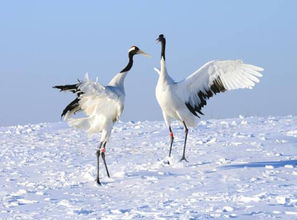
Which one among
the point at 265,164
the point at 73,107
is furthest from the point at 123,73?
the point at 265,164

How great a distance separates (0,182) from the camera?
450 inches

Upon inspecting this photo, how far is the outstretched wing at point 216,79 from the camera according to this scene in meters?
13.1

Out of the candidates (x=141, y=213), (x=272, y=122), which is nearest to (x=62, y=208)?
(x=141, y=213)

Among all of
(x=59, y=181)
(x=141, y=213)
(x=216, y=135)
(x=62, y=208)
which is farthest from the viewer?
(x=216, y=135)

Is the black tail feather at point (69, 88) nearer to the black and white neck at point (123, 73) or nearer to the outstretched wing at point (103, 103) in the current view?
the outstretched wing at point (103, 103)

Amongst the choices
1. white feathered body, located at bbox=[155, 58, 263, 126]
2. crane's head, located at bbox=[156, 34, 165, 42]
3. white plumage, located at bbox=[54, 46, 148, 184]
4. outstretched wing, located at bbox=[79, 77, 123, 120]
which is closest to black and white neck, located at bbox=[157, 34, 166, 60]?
crane's head, located at bbox=[156, 34, 165, 42]

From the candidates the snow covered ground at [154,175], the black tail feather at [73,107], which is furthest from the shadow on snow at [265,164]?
the black tail feather at [73,107]

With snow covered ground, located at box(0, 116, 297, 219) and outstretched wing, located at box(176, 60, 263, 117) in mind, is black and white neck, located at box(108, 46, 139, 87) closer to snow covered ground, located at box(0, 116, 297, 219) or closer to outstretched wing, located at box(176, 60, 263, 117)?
outstretched wing, located at box(176, 60, 263, 117)

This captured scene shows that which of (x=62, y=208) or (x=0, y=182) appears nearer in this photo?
(x=62, y=208)

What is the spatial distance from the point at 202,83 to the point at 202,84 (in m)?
0.02

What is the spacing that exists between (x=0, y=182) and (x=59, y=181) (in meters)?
1.01

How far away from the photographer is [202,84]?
13234 millimetres

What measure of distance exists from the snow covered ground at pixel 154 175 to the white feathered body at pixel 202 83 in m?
0.90

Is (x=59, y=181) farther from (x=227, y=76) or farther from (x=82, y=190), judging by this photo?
(x=227, y=76)
